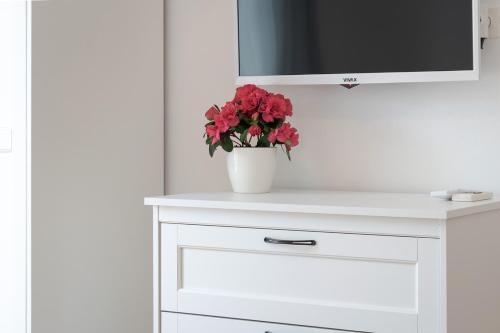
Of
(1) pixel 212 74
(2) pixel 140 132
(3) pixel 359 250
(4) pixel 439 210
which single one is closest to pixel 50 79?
(2) pixel 140 132

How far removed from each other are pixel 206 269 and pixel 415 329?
1.94 feet

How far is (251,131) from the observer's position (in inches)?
84.4

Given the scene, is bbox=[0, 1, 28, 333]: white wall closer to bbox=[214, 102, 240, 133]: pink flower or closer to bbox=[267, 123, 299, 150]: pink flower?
bbox=[214, 102, 240, 133]: pink flower

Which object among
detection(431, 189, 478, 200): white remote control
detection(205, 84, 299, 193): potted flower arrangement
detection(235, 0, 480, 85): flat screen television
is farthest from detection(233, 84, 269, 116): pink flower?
detection(431, 189, 478, 200): white remote control

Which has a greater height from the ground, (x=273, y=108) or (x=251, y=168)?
(x=273, y=108)

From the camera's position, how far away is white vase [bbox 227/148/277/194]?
Answer: 2162 mm

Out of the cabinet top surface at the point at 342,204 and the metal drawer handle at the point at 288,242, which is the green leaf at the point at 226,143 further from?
the metal drawer handle at the point at 288,242

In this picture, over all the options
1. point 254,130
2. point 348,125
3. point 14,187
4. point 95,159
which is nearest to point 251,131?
point 254,130

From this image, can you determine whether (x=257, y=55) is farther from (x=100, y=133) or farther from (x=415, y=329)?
(x=415, y=329)

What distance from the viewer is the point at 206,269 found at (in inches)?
78.4

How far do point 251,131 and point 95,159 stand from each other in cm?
54

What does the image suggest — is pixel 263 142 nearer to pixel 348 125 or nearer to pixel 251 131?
pixel 251 131

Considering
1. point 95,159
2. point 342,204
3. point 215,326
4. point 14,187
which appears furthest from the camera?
point 95,159

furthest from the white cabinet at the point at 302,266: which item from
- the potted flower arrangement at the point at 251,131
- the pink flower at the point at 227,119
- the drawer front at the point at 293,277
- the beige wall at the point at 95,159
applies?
the beige wall at the point at 95,159
